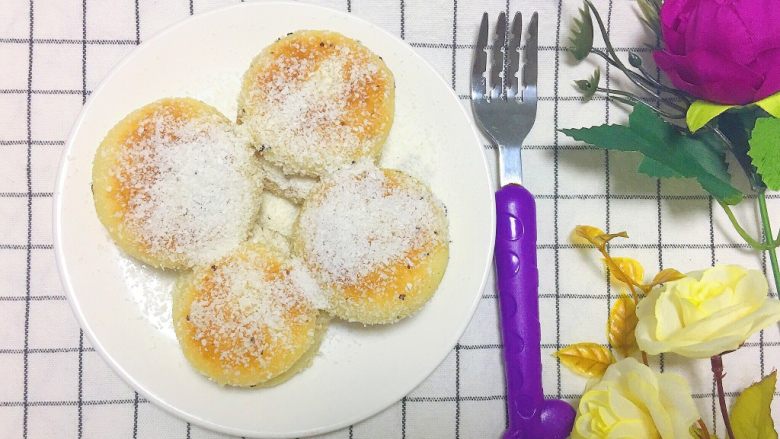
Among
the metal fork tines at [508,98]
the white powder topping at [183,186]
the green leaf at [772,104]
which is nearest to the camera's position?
the white powder topping at [183,186]

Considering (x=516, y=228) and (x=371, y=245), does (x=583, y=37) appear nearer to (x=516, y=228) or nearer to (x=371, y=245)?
(x=516, y=228)

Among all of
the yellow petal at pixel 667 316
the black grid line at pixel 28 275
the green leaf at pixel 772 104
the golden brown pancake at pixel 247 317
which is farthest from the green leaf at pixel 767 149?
the black grid line at pixel 28 275

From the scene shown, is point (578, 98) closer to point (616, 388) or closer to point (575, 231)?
point (575, 231)

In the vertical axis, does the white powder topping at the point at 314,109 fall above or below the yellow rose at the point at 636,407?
above

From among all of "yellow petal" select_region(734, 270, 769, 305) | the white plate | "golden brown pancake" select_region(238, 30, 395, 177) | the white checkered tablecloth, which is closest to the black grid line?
the white checkered tablecloth

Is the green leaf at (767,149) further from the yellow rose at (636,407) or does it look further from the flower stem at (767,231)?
the yellow rose at (636,407)

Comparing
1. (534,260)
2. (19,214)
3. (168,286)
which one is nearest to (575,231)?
(534,260)

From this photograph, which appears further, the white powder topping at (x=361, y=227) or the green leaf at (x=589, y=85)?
the green leaf at (x=589, y=85)
